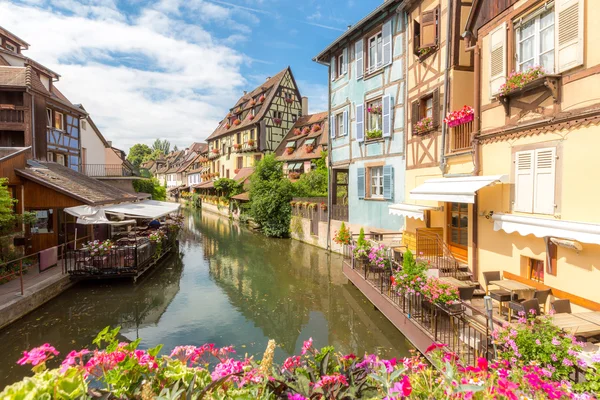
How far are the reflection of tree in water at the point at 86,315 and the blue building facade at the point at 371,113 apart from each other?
9034 millimetres

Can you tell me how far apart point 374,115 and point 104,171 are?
1976cm

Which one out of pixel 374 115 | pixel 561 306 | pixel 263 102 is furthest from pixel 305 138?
pixel 561 306

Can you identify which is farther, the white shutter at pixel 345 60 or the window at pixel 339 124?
the window at pixel 339 124

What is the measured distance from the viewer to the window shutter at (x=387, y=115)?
535 inches

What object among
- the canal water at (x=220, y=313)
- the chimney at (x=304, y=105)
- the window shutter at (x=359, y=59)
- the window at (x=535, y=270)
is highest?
the chimney at (x=304, y=105)

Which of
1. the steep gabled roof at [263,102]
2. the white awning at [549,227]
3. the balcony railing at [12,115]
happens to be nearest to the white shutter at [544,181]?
the white awning at [549,227]

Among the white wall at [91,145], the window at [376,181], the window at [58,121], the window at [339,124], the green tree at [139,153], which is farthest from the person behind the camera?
the green tree at [139,153]

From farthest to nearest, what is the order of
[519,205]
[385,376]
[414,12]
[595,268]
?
[414,12]
[519,205]
[595,268]
[385,376]

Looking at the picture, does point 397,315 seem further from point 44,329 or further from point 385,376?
point 44,329

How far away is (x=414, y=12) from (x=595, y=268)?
10.7 meters

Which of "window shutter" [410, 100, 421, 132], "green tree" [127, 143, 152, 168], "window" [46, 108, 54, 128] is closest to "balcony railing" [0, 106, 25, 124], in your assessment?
"window" [46, 108, 54, 128]

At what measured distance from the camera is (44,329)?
26.9 feet

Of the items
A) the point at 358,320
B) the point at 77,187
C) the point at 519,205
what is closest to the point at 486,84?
the point at 519,205

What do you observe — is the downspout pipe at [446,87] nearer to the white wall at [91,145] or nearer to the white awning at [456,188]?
the white awning at [456,188]
